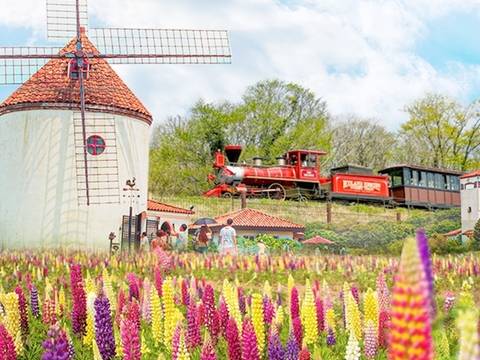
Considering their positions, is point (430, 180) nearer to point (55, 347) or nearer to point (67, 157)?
point (67, 157)

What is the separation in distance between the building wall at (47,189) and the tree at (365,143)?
128 feet

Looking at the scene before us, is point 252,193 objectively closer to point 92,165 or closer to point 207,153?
point 207,153

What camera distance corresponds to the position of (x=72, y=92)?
22938 mm

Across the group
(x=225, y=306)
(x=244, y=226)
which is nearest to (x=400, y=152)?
(x=244, y=226)

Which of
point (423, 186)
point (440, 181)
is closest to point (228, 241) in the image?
point (423, 186)

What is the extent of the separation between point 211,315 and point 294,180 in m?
33.6

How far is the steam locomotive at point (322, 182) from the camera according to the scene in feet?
125

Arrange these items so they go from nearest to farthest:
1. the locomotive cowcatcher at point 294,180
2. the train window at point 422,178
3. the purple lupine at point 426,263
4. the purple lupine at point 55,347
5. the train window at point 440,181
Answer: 1. the purple lupine at point 426,263
2. the purple lupine at point 55,347
3. the locomotive cowcatcher at point 294,180
4. the train window at point 422,178
5. the train window at point 440,181

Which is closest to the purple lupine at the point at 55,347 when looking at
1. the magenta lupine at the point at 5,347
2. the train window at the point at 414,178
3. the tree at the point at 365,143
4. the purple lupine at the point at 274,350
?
the magenta lupine at the point at 5,347

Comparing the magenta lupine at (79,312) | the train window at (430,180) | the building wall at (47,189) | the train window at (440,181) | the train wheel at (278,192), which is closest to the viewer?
the magenta lupine at (79,312)

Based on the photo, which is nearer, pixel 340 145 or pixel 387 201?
pixel 387 201

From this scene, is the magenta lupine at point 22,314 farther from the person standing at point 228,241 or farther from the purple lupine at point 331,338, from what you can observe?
the person standing at point 228,241

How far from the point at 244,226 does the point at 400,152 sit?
114ft

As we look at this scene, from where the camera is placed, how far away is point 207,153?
50500 millimetres
